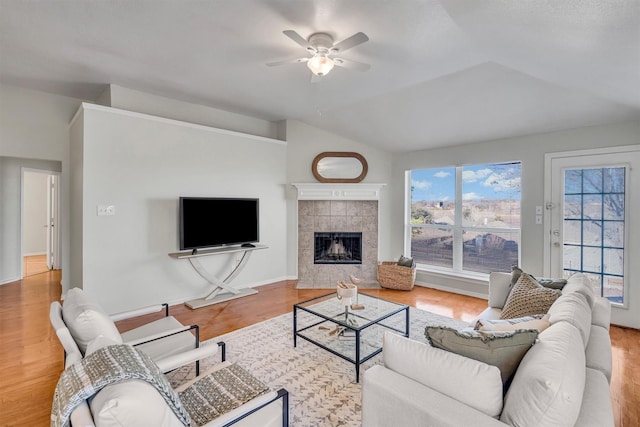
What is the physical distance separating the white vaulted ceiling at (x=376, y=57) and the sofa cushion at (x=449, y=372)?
78.3 inches

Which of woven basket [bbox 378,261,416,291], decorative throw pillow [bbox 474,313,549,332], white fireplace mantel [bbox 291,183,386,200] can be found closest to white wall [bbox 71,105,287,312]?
white fireplace mantel [bbox 291,183,386,200]

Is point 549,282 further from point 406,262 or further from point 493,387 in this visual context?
point 406,262

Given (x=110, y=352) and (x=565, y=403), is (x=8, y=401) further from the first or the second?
(x=565, y=403)

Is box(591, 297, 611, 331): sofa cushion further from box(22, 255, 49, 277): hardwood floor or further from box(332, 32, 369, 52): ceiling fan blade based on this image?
box(22, 255, 49, 277): hardwood floor

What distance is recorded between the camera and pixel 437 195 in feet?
16.5

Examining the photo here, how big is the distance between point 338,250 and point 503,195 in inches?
106

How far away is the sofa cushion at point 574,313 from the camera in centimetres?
152

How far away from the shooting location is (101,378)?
39.4 inches

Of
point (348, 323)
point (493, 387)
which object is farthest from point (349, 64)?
point (493, 387)

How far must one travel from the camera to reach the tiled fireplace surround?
519 cm

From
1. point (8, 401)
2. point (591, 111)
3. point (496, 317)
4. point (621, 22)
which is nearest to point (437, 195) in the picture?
point (591, 111)

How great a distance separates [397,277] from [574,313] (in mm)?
3218

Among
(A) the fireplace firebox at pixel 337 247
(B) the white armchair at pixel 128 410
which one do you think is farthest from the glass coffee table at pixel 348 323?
(A) the fireplace firebox at pixel 337 247

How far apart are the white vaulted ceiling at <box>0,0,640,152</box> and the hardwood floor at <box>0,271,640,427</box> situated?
237 centimetres
